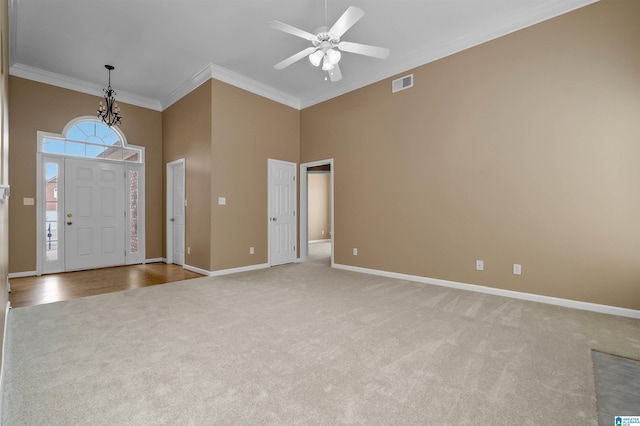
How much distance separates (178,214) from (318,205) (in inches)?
207

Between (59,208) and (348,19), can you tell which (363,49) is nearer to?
(348,19)

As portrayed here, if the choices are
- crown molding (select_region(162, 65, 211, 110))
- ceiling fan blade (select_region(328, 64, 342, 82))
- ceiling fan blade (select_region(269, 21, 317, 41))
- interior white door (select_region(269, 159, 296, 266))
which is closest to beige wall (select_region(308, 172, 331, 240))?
interior white door (select_region(269, 159, 296, 266))

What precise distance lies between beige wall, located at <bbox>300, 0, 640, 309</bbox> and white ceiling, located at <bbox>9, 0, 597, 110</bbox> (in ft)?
1.05

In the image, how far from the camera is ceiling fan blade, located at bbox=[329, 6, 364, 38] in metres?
2.61

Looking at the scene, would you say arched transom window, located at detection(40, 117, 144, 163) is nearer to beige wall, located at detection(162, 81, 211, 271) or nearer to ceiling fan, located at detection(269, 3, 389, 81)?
beige wall, located at detection(162, 81, 211, 271)

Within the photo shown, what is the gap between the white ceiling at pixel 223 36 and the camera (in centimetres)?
348

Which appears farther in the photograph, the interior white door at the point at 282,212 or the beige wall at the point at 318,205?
the beige wall at the point at 318,205

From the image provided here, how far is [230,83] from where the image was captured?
17.1ft

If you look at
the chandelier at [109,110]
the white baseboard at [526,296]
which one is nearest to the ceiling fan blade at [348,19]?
the white baseboard at [526,296]

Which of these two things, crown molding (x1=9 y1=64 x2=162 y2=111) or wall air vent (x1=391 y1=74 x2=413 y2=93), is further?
crown molding (x1=9 y1=64 x2=162 y2=111)

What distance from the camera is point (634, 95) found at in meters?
3.04

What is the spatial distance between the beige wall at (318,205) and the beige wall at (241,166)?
13.6ft

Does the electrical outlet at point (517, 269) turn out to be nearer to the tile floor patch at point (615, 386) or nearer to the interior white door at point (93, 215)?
the tile floor patch at point (615, 386)

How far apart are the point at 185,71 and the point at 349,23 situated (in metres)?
3.62
